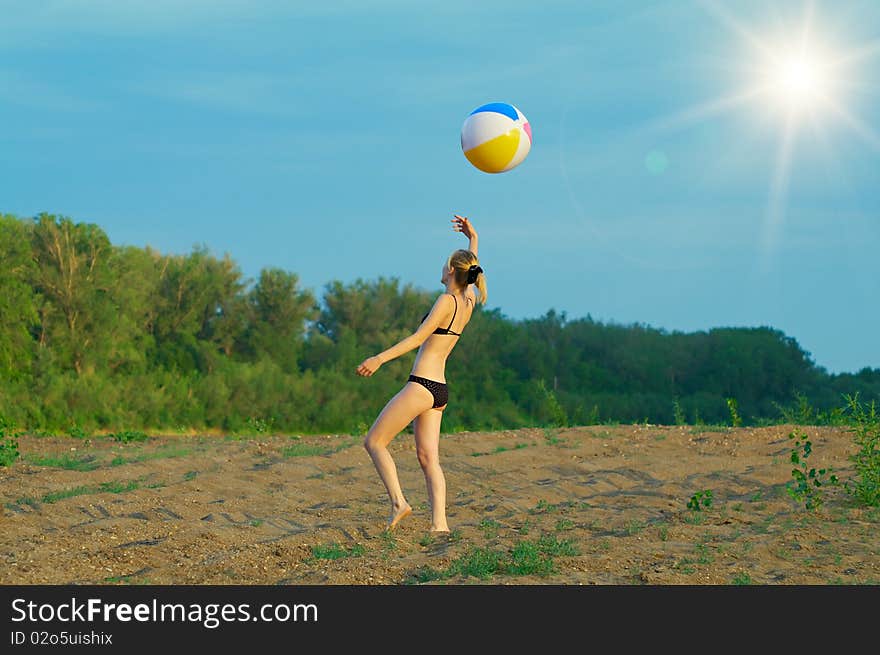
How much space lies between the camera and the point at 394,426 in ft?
26.9

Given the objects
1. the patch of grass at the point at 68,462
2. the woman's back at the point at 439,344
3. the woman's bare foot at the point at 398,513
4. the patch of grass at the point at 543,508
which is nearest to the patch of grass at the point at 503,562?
the woman's bare foot at the point at 398,513

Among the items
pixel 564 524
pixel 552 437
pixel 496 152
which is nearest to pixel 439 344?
pixel 496 152

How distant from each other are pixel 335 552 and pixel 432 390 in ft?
5.03

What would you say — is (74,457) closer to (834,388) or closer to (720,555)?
(720,555)

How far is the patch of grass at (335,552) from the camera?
7.47 m

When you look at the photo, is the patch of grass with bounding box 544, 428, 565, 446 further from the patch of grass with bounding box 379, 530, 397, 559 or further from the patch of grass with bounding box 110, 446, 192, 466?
the patch of grass with bounding box 379, 530, 397, 559

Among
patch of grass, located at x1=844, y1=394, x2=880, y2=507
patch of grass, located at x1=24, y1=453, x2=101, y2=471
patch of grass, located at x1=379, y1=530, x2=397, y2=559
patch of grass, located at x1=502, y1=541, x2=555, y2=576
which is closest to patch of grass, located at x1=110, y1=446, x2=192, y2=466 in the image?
patch of grass, located at x1=24, y1=453, x2=101, y2=471

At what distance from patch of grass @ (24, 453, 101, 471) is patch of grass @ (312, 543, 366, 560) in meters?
6.19

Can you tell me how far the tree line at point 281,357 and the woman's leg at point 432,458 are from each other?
10037 mm

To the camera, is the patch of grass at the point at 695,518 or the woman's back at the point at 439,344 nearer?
the woman's back at the point at 439,344

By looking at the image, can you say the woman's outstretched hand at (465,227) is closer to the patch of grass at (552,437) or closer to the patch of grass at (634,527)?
the patch of grass at (634,527)

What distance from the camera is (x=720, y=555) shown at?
7453 millimetres

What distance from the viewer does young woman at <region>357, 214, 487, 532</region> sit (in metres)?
8.15
